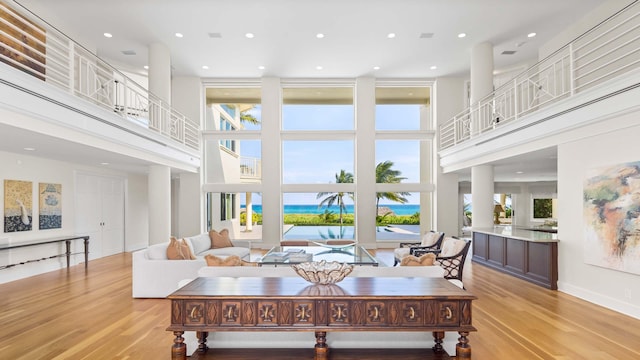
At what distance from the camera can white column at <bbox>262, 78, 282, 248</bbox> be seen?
34.2ft

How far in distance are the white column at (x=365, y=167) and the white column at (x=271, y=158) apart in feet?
8.50

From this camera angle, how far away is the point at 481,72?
835 centimetres

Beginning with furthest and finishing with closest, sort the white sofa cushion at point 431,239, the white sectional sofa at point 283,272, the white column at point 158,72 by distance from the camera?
the white column at point 158,72
the white sofa cushion at point 431,239
the white sectional sofa at point 283,272

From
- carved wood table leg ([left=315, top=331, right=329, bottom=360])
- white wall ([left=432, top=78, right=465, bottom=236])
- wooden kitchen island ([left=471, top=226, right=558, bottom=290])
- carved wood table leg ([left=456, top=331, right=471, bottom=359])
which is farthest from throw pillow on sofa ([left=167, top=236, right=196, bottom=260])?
white wall ([left=432, top=78, right=465, bottom=236])

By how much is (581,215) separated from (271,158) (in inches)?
314

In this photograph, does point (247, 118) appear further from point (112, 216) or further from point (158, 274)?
point (158, 274)

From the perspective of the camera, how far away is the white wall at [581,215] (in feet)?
13.8

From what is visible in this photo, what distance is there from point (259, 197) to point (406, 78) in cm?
629

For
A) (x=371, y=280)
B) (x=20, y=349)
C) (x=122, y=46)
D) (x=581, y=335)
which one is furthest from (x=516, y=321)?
(x=122, y=46)

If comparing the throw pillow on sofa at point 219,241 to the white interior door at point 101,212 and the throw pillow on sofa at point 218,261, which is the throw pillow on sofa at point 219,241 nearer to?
the white interior door at point 101,212

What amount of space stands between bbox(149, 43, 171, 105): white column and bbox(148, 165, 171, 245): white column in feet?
6.05

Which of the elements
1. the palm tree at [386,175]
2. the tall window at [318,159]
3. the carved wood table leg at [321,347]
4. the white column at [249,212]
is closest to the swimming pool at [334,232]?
the tall window at [318,159]

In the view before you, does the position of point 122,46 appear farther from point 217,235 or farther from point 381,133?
point 381,133

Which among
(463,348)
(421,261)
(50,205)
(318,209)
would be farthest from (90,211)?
(463,348)
